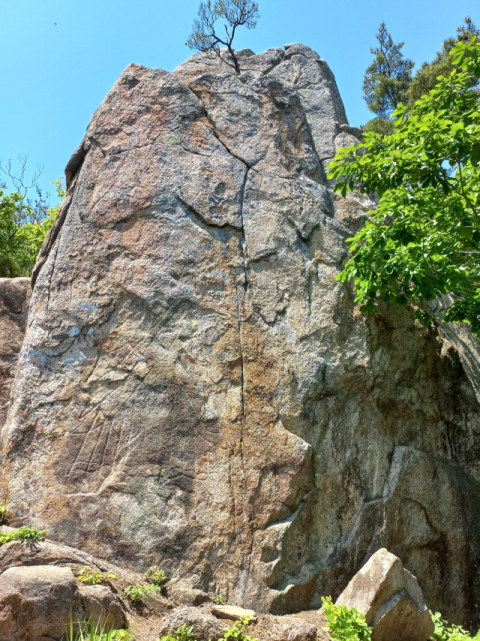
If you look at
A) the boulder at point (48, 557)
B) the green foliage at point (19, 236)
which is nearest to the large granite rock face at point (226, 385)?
the boulder at point (48, 557)

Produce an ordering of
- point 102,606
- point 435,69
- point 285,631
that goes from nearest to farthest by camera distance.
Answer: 1. point 102,606
2. point 285,631
3. point 435,69

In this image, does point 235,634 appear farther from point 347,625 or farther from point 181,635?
point 347,625

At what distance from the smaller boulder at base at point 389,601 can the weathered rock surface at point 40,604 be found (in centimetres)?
239

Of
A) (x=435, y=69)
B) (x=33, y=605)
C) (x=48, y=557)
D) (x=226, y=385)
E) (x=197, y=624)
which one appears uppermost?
(x=435, y=69)

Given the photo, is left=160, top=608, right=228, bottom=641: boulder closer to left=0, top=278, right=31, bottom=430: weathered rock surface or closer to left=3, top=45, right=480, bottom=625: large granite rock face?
left=3, top=45, right=480, bottom=625: large granite rock face

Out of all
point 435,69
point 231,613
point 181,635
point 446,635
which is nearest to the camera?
point 181,635

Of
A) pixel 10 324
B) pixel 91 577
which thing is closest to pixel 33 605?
pixel 91 577

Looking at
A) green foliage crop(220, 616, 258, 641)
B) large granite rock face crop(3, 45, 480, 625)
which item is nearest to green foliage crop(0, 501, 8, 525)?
large granite rock face crop(3, 45, 480, 625)

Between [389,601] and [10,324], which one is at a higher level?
[10,324]

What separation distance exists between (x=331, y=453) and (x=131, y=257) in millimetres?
3551

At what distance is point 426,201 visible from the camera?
691 centimetres

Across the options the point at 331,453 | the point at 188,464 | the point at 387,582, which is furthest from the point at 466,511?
the point at 188,464

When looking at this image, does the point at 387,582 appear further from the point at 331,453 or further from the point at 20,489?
the point at 20,489

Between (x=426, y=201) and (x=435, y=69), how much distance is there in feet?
36.0
